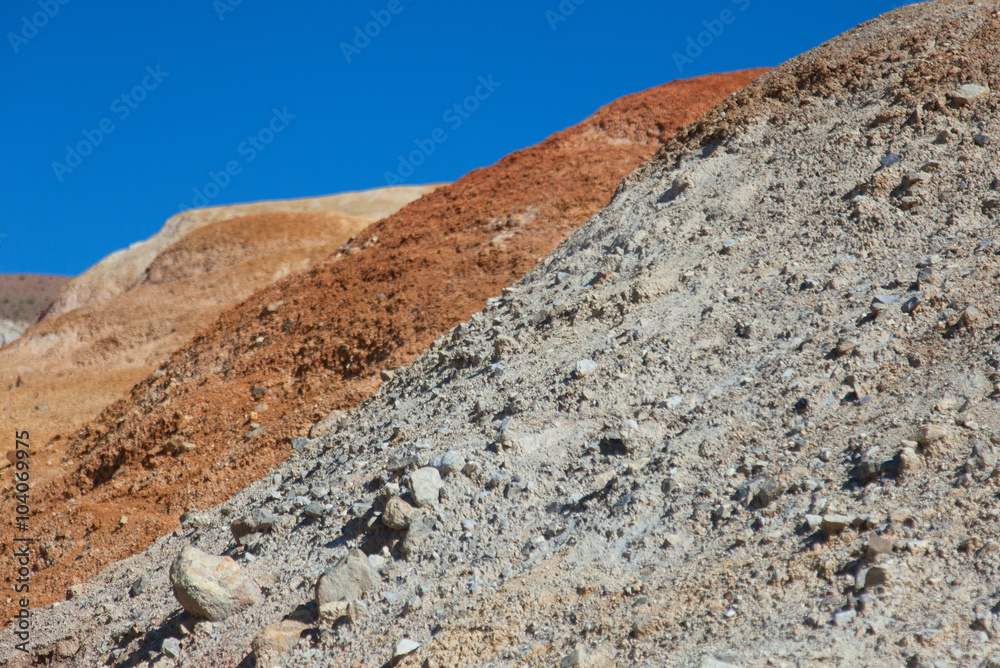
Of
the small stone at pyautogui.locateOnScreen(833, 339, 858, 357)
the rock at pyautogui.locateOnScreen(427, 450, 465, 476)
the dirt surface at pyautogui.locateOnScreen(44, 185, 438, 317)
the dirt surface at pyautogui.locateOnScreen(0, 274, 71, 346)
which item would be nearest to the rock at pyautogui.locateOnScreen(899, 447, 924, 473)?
the small stone at pyautogui.locateOnScreen(833, 339, 858, 357)

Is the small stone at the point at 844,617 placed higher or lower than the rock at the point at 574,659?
lower

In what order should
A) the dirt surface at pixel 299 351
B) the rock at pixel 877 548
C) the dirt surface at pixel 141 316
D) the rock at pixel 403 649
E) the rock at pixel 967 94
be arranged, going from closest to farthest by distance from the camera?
the rock at pixel 877 548 < the rock at pixel 403 649 < the rock at pixel 967 94 < the dirt surface at pixel 299 351 < the dirt surface at pixel 141 316

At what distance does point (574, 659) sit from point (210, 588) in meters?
3.12

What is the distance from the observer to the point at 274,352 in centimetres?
1202

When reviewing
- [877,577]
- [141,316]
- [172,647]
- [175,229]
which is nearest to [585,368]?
[877,577]

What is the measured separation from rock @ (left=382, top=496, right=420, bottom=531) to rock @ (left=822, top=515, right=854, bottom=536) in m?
2.91

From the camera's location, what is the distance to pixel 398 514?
239 inches

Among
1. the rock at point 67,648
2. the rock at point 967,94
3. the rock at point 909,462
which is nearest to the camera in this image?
the rock at point 909,462

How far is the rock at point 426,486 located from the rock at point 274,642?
1.20 metres

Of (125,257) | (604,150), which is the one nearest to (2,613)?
(604,150)

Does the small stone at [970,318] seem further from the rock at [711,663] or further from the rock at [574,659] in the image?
the rock at [574,659]

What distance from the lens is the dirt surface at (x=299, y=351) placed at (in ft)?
31.2

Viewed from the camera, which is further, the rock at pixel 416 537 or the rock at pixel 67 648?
the rock at pixel 67 648

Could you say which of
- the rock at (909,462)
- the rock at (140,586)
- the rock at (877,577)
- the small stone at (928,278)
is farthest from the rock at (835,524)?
the rock at (140,586)
